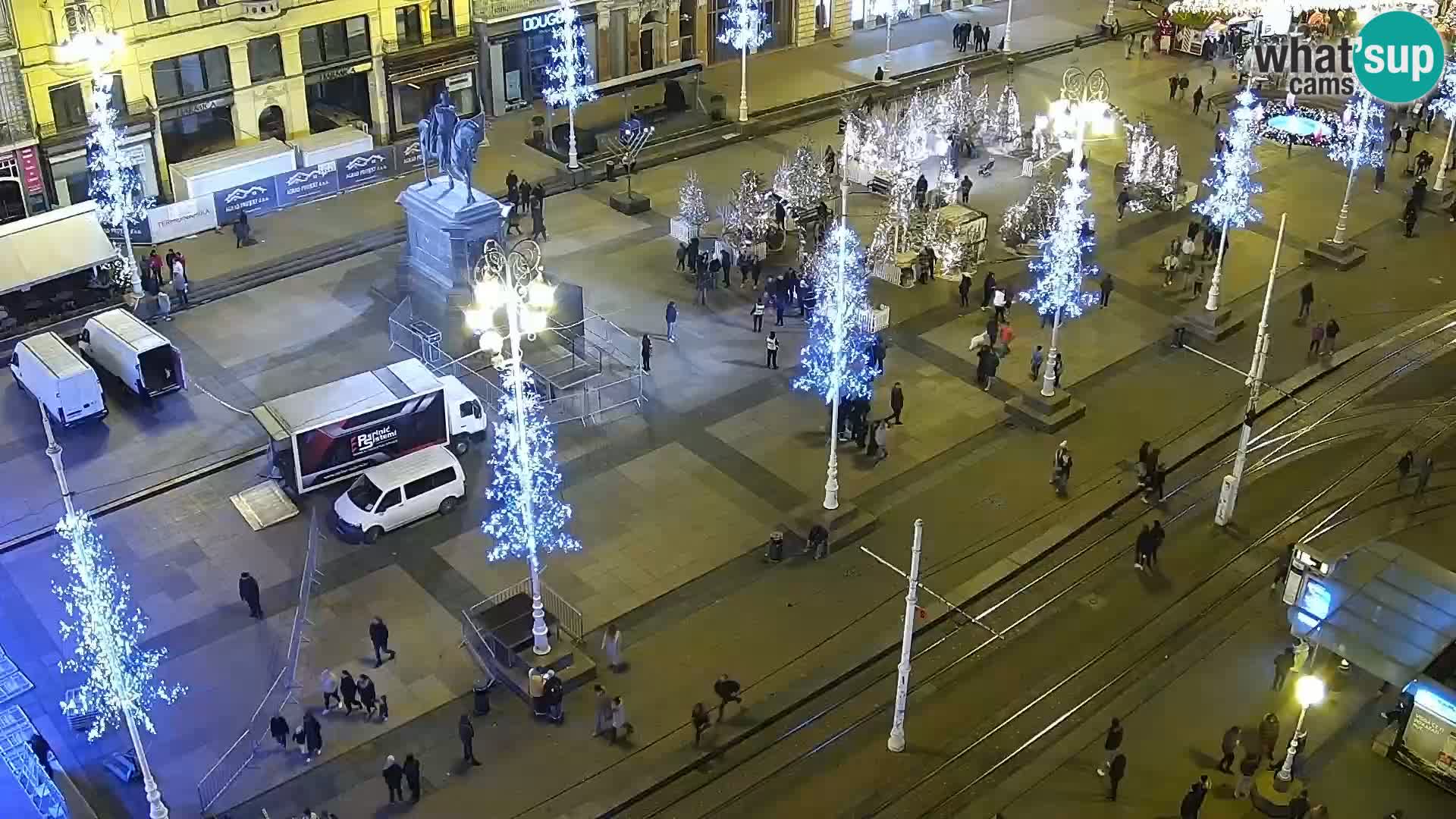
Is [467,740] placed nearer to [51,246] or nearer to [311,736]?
[311,736]

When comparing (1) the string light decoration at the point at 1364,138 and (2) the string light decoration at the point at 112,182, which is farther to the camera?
(1) the string light decoration at the point at 1364,138

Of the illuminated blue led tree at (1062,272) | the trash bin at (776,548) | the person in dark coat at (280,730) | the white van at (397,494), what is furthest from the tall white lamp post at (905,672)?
the illuminated blue led tree at (1062,272)

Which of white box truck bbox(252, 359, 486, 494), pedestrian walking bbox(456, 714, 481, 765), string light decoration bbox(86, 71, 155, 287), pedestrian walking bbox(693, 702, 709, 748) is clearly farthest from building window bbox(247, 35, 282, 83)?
pedestrian walking bbox(693, 702, 709, 748)

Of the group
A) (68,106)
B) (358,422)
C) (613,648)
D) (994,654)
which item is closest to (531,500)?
(613,648)

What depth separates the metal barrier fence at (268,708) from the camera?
27.3 metres

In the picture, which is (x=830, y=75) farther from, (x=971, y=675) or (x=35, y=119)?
(x=971, y=675)

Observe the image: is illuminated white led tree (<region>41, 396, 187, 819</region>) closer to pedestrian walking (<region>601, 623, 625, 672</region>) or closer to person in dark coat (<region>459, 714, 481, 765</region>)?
person in dark coat (<region>459, 714, 481, 765</region>)

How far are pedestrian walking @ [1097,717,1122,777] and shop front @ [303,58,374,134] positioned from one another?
35.4 m

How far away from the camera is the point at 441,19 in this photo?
54.6 m

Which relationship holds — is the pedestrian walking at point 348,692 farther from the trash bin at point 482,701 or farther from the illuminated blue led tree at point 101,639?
the illuminated blue led tree at point 101,639

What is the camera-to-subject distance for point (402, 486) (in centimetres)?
3403

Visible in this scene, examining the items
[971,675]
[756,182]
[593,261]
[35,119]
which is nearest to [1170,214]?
[756,182]

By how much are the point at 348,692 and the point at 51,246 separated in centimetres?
2146

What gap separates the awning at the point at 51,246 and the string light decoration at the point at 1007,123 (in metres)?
31.4
